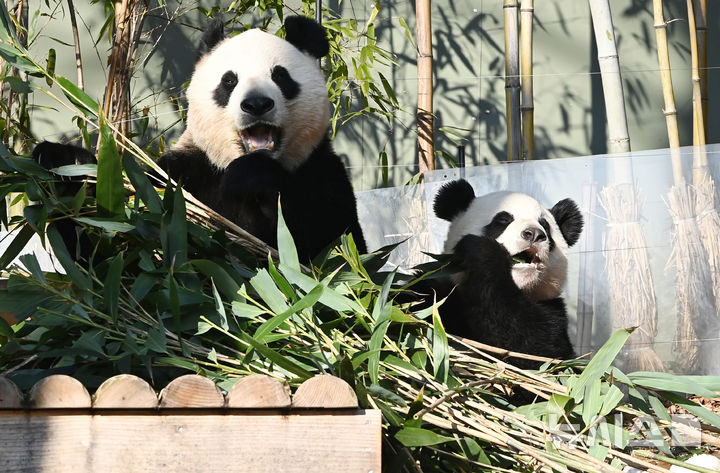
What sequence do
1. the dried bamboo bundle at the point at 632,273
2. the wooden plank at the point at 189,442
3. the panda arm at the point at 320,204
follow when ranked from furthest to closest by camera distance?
the dried bamboo bundle at the point at 632,273 → the panda arm at the point at 320,204 → the wooden plank at the point at 189,442

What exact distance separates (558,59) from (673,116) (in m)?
1.34

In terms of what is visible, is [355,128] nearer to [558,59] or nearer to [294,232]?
[558,59]

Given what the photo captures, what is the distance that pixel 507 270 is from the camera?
2904 millimetres

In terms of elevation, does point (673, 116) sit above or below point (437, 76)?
below

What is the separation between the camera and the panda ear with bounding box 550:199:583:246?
3.21 meters

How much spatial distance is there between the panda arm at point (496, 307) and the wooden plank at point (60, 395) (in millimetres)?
1590

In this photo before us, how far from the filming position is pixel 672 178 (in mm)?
3258

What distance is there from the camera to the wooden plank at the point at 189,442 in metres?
1.44

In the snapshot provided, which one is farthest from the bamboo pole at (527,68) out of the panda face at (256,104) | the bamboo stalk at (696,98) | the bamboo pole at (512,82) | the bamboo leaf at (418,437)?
the bamboo leaf at (418,437)

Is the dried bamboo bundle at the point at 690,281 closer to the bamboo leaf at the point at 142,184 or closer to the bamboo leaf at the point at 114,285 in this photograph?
the bamboo leaf at the point at 142,184

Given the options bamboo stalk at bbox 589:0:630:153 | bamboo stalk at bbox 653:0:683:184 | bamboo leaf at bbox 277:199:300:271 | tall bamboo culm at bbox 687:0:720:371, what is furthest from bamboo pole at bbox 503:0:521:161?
bamboo leaf at bbox 277:199:300:271

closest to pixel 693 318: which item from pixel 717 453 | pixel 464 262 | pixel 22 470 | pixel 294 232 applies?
pixel 717 453

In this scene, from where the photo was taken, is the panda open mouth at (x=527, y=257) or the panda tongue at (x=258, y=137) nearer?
the panda tongue at (x=258, y=137)

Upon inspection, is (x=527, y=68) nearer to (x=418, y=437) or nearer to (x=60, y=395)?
(x=418, y=437)
